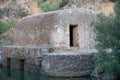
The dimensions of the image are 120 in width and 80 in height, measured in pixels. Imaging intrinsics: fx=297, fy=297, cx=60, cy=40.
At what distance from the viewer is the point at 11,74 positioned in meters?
16.9

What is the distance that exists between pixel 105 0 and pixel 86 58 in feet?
43.9

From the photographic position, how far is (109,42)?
40.0 feet

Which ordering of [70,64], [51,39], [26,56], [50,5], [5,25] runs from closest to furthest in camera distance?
[70,64] < [26,56] < [51,39] < [5,25] < [50,5]

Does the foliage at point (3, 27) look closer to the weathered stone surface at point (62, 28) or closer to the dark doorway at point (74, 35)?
the weathered stone surface at point (62, 28)

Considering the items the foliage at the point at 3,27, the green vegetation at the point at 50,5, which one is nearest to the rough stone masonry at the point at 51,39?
the foliage at the point at 3,27

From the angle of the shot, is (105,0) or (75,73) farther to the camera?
(105,0)

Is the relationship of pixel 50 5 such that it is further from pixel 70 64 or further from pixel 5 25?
pixel 70 64

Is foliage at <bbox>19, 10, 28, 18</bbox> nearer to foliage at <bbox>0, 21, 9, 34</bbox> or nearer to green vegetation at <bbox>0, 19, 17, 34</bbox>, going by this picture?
green vegetation at <bbox>0, 19, 17, 34</bbox>

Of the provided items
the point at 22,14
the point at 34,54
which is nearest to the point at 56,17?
the point at 34,54

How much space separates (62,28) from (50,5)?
13.8 metres

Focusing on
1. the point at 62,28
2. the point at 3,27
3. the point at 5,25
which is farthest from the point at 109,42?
the point at 5,25

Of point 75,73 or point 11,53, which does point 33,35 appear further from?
point 75,73

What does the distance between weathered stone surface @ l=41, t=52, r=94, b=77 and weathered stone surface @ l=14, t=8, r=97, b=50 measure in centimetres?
249

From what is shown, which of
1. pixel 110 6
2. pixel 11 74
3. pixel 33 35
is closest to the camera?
pixel 11 74
